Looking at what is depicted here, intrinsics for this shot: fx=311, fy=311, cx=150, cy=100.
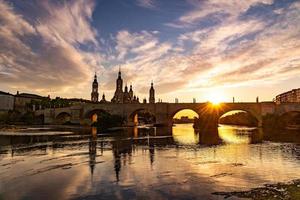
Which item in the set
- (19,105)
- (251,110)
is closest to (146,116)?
(19,105)

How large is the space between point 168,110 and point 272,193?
8634 cm

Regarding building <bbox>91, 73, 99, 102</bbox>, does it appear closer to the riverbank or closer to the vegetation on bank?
the vegetation on bank

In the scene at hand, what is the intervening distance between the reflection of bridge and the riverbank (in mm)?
74906

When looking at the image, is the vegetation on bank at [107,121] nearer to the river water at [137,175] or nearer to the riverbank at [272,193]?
the river water at [137,175]

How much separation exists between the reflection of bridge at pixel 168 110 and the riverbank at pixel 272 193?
2949 inches

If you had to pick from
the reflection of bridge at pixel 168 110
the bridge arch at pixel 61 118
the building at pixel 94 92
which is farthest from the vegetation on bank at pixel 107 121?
the building at pixel 94 92

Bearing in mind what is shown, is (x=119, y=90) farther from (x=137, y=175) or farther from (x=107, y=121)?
(x=137, y=175)

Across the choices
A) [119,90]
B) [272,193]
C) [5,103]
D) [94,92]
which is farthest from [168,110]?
[5,103]

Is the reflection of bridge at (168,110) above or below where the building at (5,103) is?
below

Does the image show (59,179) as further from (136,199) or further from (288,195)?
(288,195)

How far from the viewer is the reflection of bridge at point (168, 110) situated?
87125mm

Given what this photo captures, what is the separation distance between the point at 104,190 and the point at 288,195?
8406mm

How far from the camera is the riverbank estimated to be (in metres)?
13.3

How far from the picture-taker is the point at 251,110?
294ft
